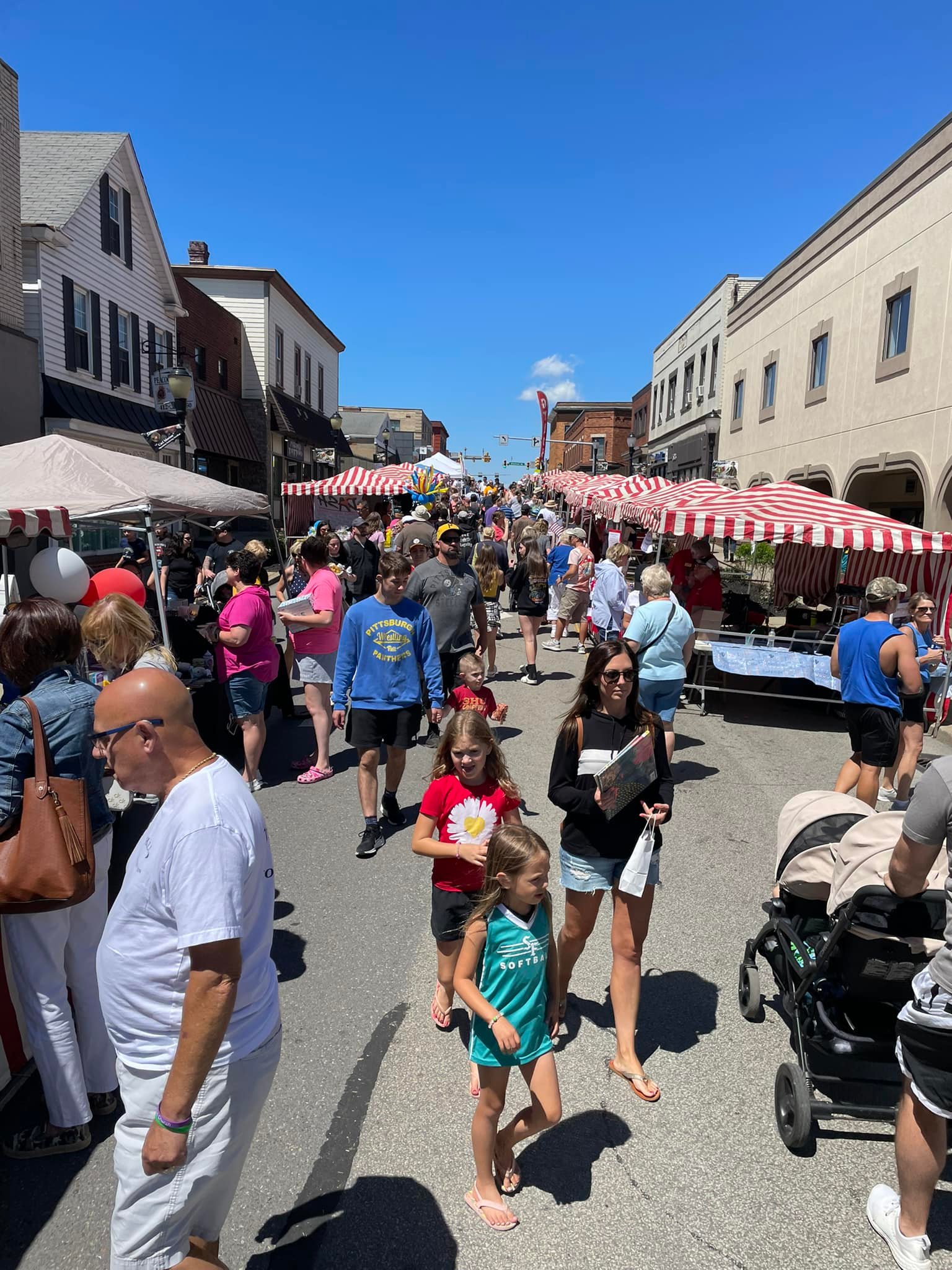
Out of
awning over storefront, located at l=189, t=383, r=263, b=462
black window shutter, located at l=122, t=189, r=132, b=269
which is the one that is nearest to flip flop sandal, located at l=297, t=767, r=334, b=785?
black window shutter, located at l=122, t=189, r=132, b=269

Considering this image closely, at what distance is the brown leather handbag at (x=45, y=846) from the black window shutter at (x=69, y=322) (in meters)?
17.6

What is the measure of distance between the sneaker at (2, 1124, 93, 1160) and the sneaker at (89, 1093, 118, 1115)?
0.48 feet

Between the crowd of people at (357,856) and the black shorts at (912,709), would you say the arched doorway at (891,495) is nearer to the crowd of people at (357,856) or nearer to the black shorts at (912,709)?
the black shorts at (912,709)

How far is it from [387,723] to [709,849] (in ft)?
7.97

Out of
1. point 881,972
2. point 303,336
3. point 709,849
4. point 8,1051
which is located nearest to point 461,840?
point 881,972

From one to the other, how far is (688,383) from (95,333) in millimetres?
22450

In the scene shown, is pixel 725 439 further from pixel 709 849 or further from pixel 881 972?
pixel 881 972

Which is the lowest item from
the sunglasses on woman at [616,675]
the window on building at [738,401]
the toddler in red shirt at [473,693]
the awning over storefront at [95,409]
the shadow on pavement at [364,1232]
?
the shadow on pavement at [364,1232]

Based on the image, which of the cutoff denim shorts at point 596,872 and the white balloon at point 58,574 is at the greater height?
the white balloon at point 58,574

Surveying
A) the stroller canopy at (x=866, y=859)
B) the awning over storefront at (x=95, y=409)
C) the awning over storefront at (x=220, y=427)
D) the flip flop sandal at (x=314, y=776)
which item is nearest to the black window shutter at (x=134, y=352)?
the awning over storefront at (x=95, y=409)

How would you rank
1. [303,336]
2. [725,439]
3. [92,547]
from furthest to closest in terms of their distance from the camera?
[303,336]
[725,439]
[92,547]

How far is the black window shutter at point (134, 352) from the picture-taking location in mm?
20766

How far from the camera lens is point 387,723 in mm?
5555

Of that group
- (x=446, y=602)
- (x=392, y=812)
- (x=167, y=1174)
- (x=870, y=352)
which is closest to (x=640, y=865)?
(x=167, y=1174)
